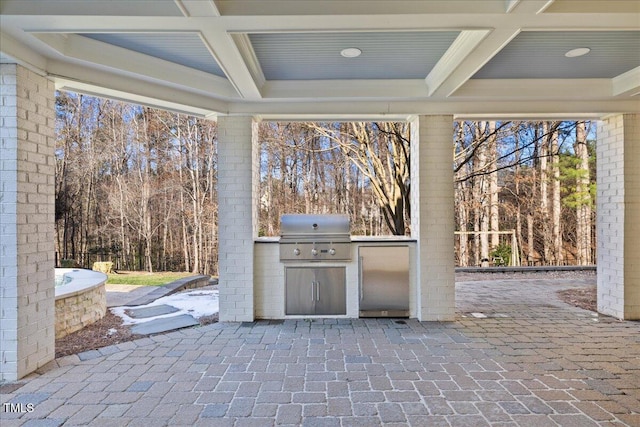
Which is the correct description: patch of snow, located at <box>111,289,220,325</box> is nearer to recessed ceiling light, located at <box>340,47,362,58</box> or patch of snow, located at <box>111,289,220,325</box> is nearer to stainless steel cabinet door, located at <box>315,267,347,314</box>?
stainless steel cabinet door, located at <box>315,267,347,314</box>

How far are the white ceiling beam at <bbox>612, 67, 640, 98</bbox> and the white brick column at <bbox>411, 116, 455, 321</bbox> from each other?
186 cm

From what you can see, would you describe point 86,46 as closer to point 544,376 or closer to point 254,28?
point 254,28

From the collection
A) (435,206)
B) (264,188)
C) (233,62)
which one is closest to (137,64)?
(233,62)

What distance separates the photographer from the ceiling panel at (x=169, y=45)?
282 centimetres

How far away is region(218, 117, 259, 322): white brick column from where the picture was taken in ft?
13.6

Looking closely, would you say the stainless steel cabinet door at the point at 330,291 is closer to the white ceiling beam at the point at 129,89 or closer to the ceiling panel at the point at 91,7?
the white ceiling beam at the point at 129,89

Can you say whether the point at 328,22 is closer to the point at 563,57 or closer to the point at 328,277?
the point at 563,57

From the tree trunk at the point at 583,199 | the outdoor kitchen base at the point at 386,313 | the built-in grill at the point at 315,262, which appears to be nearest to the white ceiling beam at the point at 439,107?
the built-in grill at the point at 315,262

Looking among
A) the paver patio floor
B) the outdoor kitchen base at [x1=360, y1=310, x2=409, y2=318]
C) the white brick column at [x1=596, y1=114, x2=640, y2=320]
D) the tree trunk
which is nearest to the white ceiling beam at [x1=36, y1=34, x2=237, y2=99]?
the paver patio floor

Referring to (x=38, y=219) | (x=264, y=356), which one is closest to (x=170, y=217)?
(x=38, y=219)

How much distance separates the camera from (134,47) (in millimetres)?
3066

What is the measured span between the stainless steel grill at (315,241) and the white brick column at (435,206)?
95 cm

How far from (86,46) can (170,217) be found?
7.59 m

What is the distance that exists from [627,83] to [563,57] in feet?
3.80
